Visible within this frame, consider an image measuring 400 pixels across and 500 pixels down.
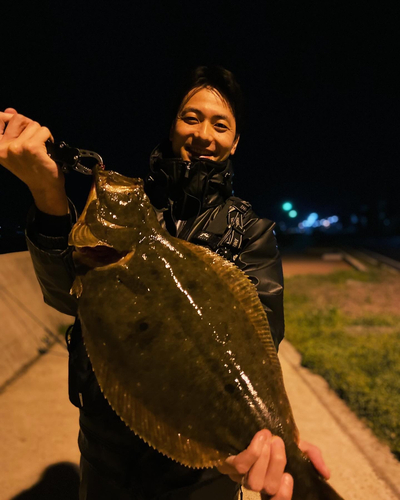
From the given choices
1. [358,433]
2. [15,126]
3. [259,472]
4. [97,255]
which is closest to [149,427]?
[259,472]

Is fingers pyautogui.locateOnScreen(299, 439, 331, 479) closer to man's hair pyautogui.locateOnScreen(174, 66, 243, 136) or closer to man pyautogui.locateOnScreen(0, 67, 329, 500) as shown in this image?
man pyautogui.locateOnScreen(0, 67, 329, 500)

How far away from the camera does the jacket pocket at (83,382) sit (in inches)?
55.9

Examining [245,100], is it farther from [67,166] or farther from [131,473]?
[131,473]

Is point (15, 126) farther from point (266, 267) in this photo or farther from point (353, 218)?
point (353, 218)

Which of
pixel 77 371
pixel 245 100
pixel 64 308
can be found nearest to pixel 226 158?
pixel 245 100

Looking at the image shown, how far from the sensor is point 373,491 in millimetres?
2859

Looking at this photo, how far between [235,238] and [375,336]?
5316 mm

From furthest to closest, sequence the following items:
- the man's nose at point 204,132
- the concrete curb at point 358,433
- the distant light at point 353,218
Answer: the distant light at point 353,218
the concrete curb at point 358,433
the man's nose at point 204,132

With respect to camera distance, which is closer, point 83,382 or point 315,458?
point 315,458

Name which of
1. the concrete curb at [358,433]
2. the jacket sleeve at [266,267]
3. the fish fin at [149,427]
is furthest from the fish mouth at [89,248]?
the concrete curb at [358,433]

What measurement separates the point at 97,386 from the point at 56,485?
2307 millimetres

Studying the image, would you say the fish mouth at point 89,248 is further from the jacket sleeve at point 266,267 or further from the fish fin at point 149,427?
the jacket sleeve at point 266,267

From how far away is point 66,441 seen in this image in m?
Answer: 3.44

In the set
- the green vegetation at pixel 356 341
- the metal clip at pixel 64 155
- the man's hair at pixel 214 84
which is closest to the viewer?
the metal clip at pixel 64 155
